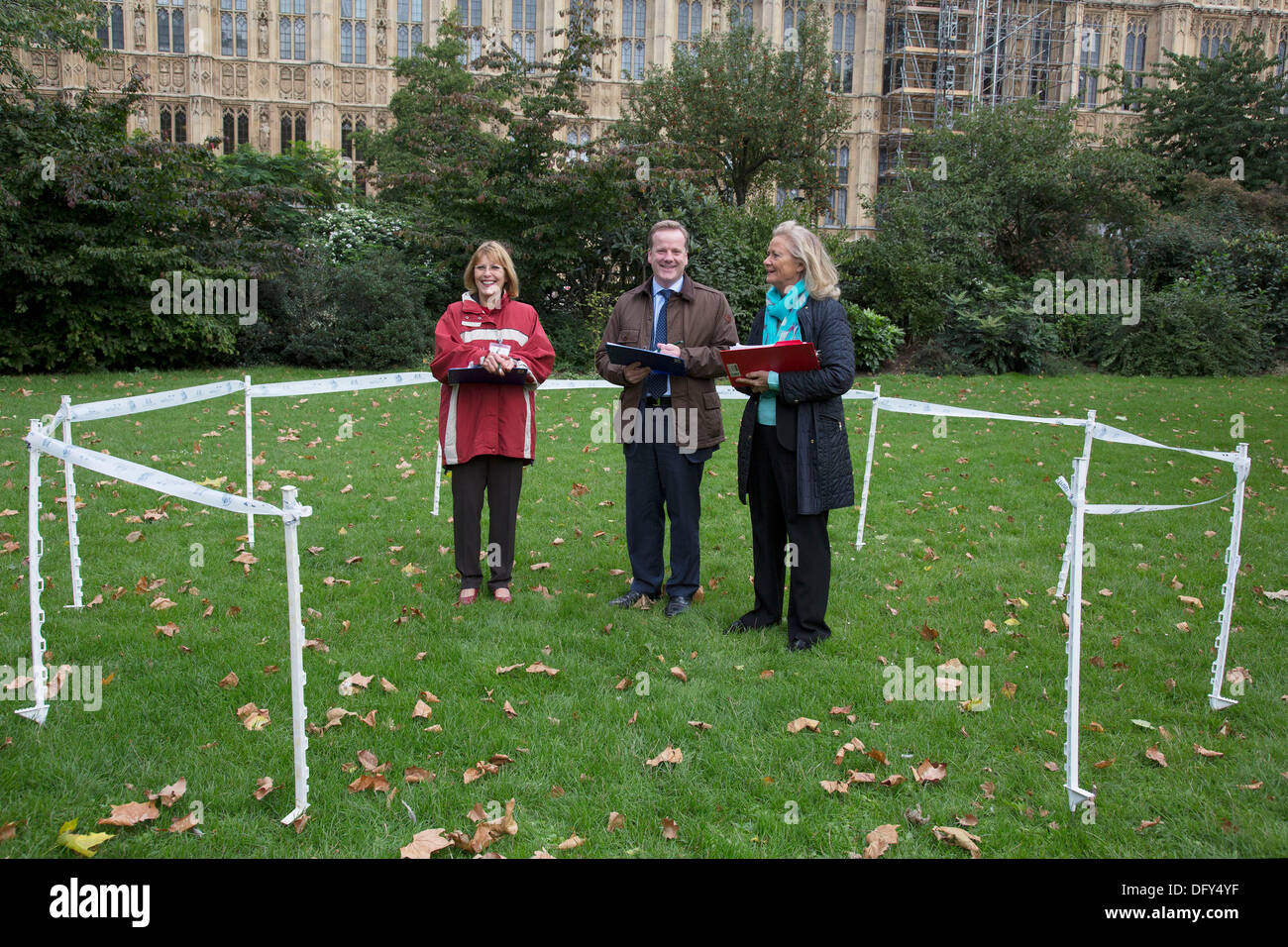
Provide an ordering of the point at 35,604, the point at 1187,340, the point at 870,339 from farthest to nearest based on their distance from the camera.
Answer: the point at 870,339 → the point at 1187,340 → the point at 35,604

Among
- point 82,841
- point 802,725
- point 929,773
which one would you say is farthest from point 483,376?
point 929,773

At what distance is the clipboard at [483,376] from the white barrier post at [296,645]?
236 cm

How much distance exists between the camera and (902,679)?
496 cm

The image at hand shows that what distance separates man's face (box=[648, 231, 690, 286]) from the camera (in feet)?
18.8

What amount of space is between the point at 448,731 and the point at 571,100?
1994cm

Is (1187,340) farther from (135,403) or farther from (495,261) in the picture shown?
(135,403)

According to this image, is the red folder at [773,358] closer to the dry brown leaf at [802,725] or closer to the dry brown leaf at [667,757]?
the dry brown leaf at [802,725]

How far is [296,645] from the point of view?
135 inches

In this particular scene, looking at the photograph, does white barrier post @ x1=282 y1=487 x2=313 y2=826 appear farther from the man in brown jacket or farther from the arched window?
the arched window

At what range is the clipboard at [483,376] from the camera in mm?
5738

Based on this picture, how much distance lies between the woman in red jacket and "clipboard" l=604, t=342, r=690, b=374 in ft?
2.31

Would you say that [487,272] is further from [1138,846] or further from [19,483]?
[19,483]

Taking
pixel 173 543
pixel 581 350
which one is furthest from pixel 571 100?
pixel 173 543

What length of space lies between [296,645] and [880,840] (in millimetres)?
2266
